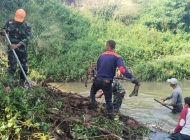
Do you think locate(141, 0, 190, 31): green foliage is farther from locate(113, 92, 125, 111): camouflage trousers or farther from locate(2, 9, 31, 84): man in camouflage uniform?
locate(2, 9, 31, 84): man in camouflage uniform

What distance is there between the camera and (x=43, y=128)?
16.7ft

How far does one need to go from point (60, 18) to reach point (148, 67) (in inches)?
334

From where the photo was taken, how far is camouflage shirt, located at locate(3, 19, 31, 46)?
730cm

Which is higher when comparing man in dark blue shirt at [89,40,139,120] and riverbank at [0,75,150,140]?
man in dark blue shirt at [89,40,139,120]

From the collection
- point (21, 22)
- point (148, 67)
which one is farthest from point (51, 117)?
point (148, 67)

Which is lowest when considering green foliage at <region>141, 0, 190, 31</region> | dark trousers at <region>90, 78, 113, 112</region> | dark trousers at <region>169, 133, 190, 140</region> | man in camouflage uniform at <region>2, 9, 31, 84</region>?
dark trousers at <region>169, 133, 190, 140</region>

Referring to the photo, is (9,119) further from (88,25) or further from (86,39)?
(88,25)

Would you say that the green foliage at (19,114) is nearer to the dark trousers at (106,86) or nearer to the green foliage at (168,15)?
the dark trousers at (106,86)

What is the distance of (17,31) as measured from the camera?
730cm

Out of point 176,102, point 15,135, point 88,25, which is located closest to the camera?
point 15,135

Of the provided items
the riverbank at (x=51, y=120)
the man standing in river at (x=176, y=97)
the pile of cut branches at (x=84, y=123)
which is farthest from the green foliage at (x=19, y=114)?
the man standing in river at (x=176, y=97)

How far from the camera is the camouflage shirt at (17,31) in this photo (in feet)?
24.0

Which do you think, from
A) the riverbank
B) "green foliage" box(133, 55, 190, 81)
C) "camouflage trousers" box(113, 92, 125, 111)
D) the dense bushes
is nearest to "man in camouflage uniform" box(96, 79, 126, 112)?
"camouflage trousers" box(113, 92, 125, 111)

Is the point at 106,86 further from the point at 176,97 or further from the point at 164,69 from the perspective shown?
the point at 164,69
